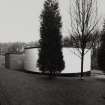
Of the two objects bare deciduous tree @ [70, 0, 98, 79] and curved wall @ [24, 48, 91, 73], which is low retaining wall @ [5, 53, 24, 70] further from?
bare deciduous tree @ [70, 0, 98, 79]

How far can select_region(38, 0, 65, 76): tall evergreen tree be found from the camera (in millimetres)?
13789

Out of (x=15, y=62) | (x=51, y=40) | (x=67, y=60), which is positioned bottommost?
(x=15, y=62)

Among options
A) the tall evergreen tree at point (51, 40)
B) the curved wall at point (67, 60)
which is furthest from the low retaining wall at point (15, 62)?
the tall evergreen tree at point (51, 40)

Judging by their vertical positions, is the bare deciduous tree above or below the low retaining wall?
above

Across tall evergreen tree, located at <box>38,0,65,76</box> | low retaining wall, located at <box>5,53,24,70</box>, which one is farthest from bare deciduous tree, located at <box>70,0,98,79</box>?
low retaining wall, located at <box>5,53,24,70</box>

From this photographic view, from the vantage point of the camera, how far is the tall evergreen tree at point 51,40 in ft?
45.2

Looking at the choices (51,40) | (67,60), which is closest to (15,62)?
(67,60)

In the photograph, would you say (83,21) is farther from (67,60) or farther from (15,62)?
(15,62)

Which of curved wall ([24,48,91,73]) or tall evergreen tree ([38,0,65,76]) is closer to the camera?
tall evergreen tree ([38,0,65,76])

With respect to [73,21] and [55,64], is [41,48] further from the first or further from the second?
[73,21]

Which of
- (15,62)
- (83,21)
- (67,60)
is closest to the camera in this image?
(83,21)

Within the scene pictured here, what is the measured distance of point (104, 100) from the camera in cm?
786

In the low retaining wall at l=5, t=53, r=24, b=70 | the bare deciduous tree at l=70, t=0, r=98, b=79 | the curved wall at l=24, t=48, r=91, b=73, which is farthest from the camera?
the low retaining wall at l=5, t=53, r=24, b=70

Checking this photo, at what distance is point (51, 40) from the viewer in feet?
45.5
